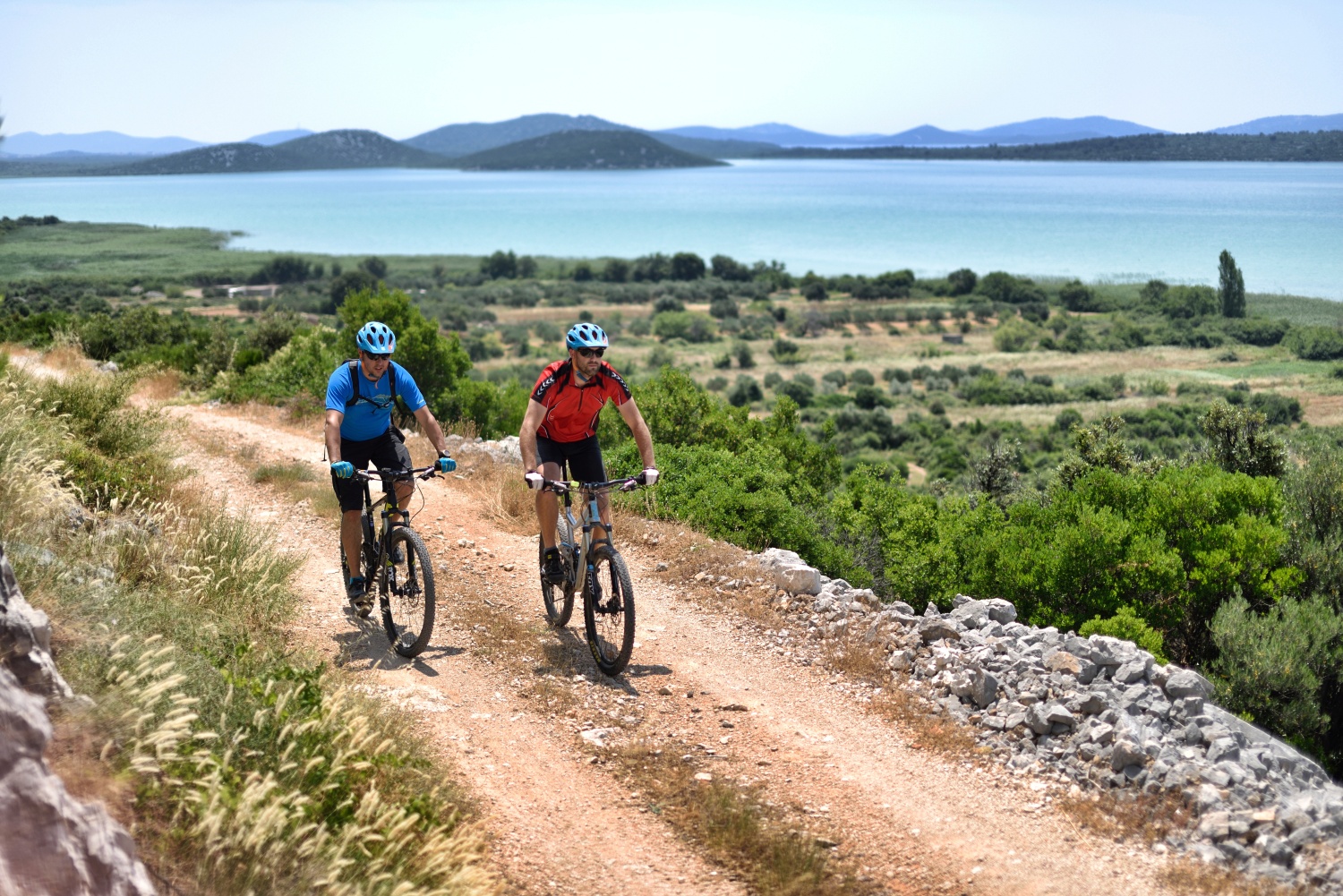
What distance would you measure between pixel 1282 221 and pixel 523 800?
141524 millimetres

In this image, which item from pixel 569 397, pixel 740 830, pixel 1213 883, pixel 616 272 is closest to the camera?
pixel 1213 883

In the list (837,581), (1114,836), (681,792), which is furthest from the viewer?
(837,581)

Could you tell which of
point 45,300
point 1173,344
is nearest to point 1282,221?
point 1173,344

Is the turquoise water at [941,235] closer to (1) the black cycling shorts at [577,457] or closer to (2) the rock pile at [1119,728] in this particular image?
(1) the black cycling shorts at [577,457]

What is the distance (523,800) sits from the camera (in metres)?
5.21

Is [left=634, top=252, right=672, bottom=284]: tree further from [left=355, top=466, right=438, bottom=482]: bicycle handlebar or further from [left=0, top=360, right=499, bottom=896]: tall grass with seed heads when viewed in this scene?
[left=0, top=360, right=499, bottom=896]: tall grass with seed heads

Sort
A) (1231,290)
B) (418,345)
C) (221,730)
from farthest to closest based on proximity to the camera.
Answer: (1231,290) → (418,345) → (221,730)

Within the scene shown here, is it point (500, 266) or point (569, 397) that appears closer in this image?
point (569, 397)

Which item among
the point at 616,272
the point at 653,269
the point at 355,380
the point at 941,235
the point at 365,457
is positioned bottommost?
the point at 365,457

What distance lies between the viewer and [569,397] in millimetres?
6715

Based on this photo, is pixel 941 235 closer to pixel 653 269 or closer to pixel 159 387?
pixel 653 269

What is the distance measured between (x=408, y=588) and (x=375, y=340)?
1.75m

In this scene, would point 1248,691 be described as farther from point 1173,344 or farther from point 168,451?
point 1173,344

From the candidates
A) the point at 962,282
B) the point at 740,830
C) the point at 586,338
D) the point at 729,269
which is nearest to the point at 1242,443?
the point at 586,338
